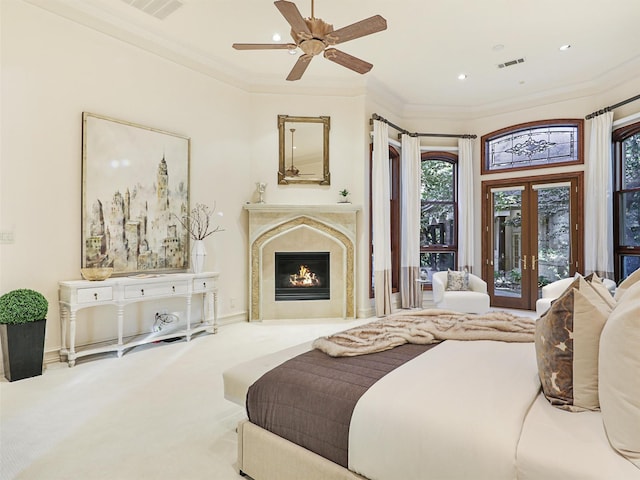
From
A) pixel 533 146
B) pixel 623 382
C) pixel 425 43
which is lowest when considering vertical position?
pixel 623 382

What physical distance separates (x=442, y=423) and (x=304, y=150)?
501cm

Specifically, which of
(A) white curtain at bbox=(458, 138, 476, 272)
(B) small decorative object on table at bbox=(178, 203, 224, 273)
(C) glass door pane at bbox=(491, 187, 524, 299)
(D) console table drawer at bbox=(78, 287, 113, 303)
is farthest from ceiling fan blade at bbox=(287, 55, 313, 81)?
(C) glass door pane at bbox=(491, 187, 524, 299)

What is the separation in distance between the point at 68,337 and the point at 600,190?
6896 mm

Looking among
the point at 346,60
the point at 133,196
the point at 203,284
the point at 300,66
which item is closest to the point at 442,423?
the point at 346,60

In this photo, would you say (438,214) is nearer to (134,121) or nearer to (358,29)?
(358,29)

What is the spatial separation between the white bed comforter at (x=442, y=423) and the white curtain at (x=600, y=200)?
15.4 feet

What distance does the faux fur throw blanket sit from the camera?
7.27 feet

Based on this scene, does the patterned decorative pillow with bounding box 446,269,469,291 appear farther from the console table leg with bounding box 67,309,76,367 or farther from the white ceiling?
the console table leg with bounding box 67,309,76,367

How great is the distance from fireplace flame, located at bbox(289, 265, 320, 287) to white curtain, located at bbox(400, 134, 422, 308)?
156 cm

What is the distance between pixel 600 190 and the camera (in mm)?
5457

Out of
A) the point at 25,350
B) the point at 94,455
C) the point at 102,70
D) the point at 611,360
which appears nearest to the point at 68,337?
the point at 25,350

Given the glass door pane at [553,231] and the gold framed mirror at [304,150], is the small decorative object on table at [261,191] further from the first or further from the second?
the glass door pane at [553,231]

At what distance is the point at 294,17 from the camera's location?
2.88 meters

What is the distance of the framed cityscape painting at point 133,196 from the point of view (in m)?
4.02
